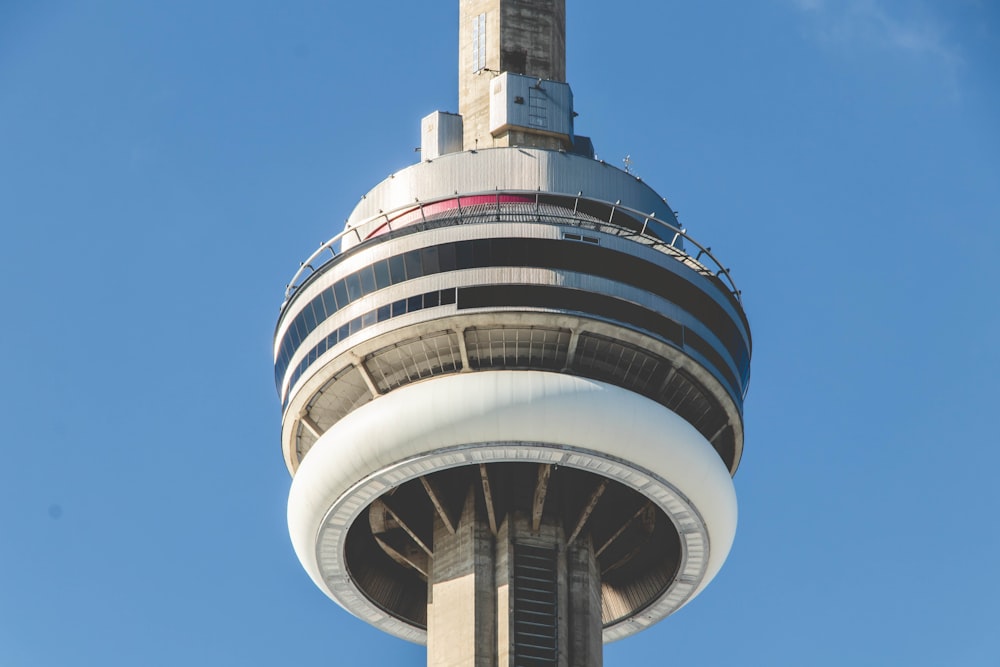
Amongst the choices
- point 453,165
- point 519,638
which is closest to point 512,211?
point 453,165

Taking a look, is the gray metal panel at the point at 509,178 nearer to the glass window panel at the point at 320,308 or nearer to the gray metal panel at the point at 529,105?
the gray metal panel at the point at 529,105

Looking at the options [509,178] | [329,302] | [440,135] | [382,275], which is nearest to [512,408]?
[382,275]

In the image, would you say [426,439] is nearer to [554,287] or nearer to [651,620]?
[554,287]

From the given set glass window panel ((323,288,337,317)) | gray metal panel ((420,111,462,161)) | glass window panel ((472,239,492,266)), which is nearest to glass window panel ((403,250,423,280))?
Result: glass window panel ((472,239,492,266))

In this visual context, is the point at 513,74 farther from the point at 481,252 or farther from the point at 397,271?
the point at 397,271

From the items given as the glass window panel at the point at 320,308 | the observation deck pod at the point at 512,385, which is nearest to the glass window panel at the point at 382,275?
the observation deck pod at the point at 512,385

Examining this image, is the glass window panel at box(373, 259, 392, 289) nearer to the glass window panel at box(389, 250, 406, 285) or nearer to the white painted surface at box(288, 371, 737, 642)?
the glass window panel at box(389, 250, 406, 285)
